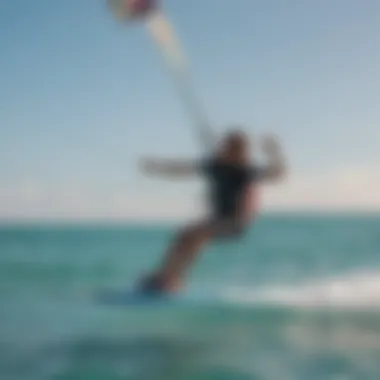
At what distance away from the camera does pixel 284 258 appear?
5.36 ft

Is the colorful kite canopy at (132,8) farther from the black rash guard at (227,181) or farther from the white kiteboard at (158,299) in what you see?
the white kiteboard at (158,299)

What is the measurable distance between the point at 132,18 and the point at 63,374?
2.27 ft

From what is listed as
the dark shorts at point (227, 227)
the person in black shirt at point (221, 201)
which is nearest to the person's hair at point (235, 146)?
the person in black shirt at point (221, 201)

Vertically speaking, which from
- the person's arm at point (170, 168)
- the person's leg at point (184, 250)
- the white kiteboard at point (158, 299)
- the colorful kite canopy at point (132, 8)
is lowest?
the white kiteboard at point (158, 299)

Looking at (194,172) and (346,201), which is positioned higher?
(194,172)

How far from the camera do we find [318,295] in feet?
5.36

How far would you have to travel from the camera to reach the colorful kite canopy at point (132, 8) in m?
1.61

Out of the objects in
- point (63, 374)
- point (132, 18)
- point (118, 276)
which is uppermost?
point (132, 18)

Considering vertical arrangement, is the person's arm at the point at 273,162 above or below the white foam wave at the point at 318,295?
above

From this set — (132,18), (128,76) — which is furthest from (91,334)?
(132,18)

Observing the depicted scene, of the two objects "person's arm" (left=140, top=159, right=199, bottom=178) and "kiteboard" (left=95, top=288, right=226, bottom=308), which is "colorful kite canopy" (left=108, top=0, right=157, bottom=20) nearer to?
"person's arm" (left=140, top=159, right=199, bottom=178)

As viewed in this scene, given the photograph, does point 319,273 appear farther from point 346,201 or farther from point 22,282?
point 22,282

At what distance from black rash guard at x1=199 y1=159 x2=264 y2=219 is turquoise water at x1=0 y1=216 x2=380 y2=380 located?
65 millimetres

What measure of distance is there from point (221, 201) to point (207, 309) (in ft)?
0.68
